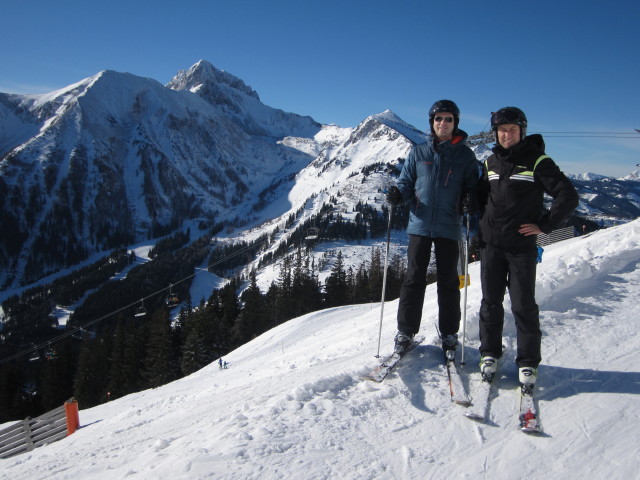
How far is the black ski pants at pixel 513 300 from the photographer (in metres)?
4.42

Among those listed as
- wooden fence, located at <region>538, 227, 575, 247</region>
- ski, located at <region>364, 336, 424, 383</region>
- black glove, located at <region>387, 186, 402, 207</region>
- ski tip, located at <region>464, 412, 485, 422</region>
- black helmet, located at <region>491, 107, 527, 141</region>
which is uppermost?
black helmet, located at <region>491, 107, 527, 141</region>

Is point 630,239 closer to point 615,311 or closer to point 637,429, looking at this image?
point 615,311

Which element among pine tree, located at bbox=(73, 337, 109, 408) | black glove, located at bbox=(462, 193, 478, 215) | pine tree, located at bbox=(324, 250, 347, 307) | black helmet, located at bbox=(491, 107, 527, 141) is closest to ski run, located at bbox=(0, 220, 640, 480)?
black glove, located at bbox=(462, 193, 478, 215)

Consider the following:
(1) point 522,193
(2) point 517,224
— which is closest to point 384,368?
(2) point 517,224

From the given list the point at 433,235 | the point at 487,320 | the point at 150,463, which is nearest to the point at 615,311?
the point at 487,320

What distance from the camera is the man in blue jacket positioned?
4.94 metres

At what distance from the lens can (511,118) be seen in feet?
14.8

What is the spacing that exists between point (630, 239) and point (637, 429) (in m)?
8.56

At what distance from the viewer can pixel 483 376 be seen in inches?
177

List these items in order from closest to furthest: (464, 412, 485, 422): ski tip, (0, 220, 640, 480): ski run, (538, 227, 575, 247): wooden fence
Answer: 1. (0, 220, 640, 480): ski run
2. (464, 412, 485, 422): ski tip
3. (538, 227, 575, 247): wooden fence

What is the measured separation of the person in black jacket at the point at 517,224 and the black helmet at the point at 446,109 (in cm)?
46

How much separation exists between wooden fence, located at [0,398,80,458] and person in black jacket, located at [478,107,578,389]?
973 cm

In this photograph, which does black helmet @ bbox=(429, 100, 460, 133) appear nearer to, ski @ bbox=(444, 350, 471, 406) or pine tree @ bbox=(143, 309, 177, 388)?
ski @ bbox=(444, 350, 471, 406)

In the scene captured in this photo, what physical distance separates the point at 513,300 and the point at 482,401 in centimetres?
121
